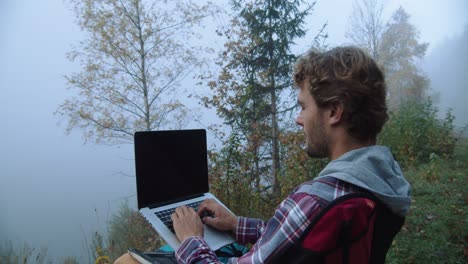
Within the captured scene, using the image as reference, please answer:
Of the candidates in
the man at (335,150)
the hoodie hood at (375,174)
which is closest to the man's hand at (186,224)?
the man at (335,150)

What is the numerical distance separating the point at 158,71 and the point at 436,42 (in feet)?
11.6

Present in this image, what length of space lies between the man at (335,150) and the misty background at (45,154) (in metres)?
1.45

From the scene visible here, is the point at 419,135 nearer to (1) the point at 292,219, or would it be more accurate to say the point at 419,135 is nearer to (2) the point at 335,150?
(2) the point at 335,150

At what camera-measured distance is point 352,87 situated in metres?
0.77

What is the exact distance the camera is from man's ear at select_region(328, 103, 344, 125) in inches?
30.9

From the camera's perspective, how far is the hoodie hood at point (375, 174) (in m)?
0.66

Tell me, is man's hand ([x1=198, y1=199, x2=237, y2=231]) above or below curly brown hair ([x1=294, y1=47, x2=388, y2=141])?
below

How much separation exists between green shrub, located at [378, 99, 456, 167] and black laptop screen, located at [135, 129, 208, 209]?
322 centimetres

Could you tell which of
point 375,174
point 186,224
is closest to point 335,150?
point 375,174

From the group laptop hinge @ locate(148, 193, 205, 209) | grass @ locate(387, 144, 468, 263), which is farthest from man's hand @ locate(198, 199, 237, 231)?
grass @ locate(387, 144, 468, 263)

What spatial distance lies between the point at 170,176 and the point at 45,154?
1.26m

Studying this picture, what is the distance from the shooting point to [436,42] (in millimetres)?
3820

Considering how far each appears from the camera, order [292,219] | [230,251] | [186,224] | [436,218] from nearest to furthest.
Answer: [292,219] → [186,224] → [230,251] → [436,218]

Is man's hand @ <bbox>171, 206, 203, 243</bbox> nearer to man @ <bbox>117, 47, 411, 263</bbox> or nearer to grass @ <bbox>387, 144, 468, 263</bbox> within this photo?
man @ <bbox>117, 47, 411, 263</bbox>
